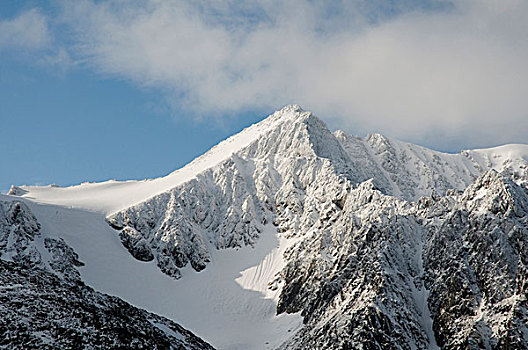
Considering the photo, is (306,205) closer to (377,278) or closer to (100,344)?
(377,278)

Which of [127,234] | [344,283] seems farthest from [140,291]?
[344,283]

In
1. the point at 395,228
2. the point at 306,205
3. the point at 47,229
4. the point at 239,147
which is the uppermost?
the point at 239,147

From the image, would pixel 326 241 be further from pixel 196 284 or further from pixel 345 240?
pixel 196 284

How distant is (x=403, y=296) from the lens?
8662 cm

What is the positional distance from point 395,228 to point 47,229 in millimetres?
82059

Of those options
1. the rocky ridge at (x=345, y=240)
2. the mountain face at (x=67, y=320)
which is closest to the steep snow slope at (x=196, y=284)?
the rocky ridge at (x=345, y=240)

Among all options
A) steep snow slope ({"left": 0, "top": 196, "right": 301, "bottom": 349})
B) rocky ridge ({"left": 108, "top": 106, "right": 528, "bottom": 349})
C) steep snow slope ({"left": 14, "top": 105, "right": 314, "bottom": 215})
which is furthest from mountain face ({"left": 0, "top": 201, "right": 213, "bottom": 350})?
steep snow slope ({"left": 14, "top": 105, "right": 314, "bottom": 215})

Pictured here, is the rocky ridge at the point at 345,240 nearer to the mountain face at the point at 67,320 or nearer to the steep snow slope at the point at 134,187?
the steep snow slope at the point at 134,187

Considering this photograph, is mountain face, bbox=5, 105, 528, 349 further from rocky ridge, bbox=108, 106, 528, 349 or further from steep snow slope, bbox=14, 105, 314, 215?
steep snow slope, bbox=14, 105, 314, 215

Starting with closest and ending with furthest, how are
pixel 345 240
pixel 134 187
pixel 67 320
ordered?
pixel 67 320 → pixel 345 240 → pixel 134 187

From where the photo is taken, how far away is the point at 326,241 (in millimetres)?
109062

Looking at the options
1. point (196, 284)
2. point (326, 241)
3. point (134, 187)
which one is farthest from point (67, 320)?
point (134, 187)

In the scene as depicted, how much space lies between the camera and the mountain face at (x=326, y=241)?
263 ft

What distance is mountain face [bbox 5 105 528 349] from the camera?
80.3 metres
